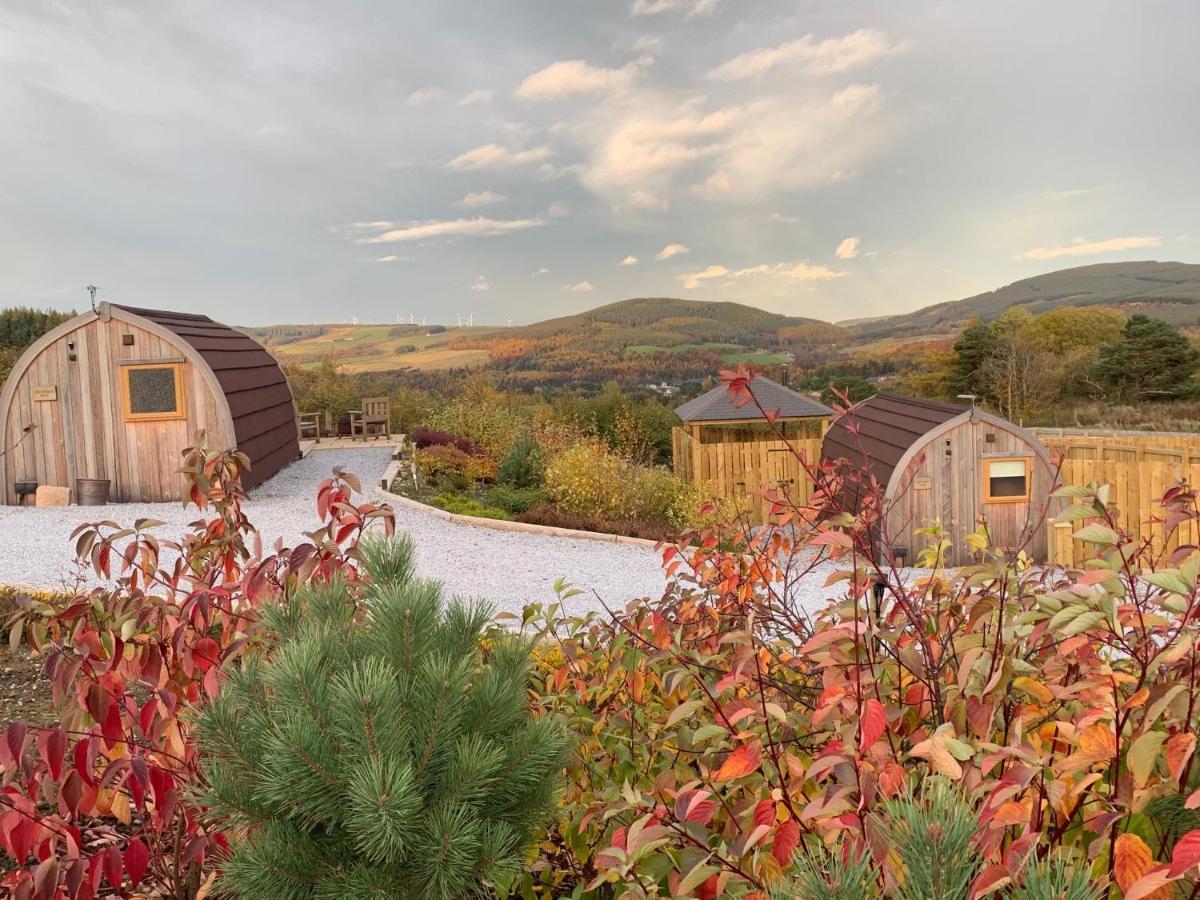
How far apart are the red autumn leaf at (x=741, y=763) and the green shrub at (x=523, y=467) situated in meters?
12.8

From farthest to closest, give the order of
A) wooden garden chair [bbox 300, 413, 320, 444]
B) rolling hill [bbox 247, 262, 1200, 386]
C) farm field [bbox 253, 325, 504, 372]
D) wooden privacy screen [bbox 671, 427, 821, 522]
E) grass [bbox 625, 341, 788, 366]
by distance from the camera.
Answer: farm field [bbox 253, 325, 504, 372], grass [bbox 625, 341, 788, 366], rolling hill [bbox 247, 262, 1200, 386], wooden garden chair [bbox 300, 413, 320, 444], wooden privacy screen [bbox 671, 427, 821, 522]

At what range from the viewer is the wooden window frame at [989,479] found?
34.8 feet

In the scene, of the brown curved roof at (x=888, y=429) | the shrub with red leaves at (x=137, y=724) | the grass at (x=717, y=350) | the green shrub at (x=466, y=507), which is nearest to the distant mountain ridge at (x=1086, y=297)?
the grass at (x=717, y=350)

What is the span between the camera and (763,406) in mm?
14734

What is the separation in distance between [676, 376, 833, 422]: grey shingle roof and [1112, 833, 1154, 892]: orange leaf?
13226mm

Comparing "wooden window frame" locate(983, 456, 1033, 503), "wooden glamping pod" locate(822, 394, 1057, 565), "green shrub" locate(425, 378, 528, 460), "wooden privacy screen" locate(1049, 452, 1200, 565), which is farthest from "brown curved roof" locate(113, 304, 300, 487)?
"wooden privacy screen" locate(1049, 452, 1200, 565)

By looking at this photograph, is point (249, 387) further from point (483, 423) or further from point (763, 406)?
point (763, 406)

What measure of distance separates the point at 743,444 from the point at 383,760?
40.9 feet

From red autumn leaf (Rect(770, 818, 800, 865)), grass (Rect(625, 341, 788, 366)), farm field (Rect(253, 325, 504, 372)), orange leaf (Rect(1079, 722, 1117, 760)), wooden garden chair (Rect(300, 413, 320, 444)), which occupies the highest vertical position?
farm field (Rect(253, 325, 504, 372))

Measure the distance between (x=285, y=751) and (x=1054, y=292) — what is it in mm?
80759

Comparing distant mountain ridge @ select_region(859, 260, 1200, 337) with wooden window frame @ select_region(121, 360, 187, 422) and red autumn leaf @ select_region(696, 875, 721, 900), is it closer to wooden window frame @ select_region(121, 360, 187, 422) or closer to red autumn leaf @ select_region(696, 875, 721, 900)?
wooden window frame @ select_region(121, 360, 187, 422)

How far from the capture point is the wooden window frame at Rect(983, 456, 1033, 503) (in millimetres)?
10594

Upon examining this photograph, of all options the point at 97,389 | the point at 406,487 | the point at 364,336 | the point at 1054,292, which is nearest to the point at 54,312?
the point at 364,336

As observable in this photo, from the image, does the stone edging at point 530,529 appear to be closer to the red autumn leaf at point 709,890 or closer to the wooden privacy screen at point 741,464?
the wooden privacy screen at point 741,464
